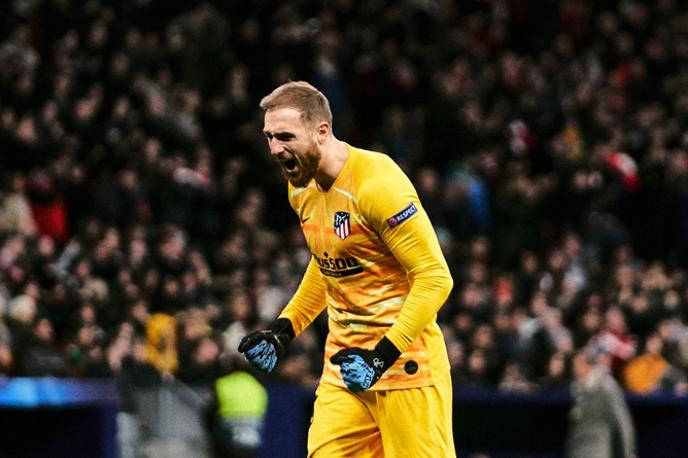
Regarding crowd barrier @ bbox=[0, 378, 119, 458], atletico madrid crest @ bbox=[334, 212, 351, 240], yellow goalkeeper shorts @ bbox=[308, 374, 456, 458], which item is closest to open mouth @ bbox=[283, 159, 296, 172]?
atletico madrid crest @ bbox=[334, 212, 351, 240]

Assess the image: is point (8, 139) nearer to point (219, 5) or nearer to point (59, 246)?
point (59, 246)

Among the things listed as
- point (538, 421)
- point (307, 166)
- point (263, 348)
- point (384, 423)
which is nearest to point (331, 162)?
point (307, 166)

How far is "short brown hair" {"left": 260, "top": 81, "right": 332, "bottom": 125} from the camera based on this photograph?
600 centimetres

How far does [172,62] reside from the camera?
59.9 ft

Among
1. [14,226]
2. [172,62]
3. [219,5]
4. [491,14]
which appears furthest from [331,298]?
[491,14]

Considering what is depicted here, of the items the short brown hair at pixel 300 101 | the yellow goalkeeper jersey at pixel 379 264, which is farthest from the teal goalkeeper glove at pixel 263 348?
the short brown hair at pixel 300 101

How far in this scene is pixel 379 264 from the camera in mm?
6176

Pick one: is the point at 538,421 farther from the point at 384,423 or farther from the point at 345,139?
the point at 384,423

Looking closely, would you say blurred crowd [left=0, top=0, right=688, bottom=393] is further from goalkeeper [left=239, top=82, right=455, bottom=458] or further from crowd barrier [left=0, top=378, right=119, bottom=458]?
goalkeeper [left=239, top=82, right=455, bottom=458]

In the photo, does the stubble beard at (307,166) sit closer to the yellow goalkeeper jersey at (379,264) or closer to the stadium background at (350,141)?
the yellow goalkeeper jersey at (379,264)

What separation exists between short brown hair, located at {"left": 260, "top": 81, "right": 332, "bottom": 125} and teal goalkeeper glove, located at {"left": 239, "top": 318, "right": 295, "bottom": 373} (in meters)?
1.00

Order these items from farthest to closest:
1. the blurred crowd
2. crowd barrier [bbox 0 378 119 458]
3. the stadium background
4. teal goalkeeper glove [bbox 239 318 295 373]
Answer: the blurred crowd → the stadium background → crowd barrier [bbox 0 378 119 458] → teal goalkeeper glove [bbox 239 318 295 373]

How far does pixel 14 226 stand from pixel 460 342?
5018 mm

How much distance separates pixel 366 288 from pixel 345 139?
42.5 ft
